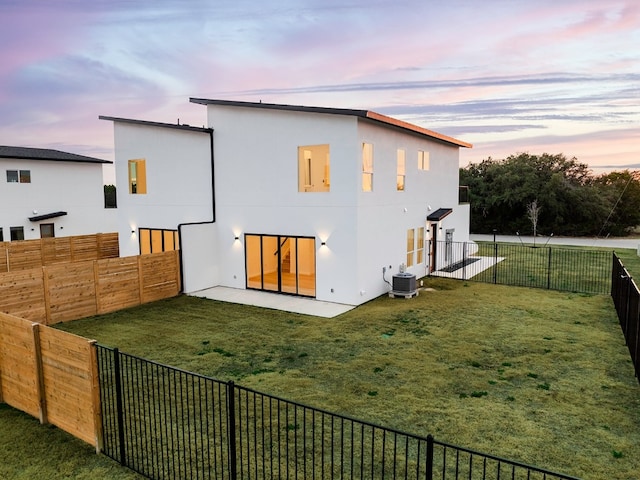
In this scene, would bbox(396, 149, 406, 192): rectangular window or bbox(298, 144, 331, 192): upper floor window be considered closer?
bbox(298, 144, 331, 192): upper floor window

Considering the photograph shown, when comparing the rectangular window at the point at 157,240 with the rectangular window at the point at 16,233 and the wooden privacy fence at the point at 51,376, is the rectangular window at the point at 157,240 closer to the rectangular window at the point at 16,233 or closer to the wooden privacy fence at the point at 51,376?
the wooden privacy fence at the point at 51,376

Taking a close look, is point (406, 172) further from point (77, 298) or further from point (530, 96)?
point (530, 96)

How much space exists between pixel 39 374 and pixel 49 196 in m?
23.1

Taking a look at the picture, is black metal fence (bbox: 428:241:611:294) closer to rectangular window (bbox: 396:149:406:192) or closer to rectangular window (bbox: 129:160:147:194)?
rectangular window (bbox: 396:149:406:192)

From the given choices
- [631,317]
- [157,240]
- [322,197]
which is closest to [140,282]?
[157,240]

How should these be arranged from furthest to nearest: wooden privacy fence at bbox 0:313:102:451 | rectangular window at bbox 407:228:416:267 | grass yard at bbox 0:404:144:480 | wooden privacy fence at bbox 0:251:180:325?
rectangular window at bbox 407:228:416:267 < wooden privacy fence at bbox 0:251:180:325 < wooden privacy fence at bbox 0:313:102:451 < grass yard at bbox 0:404:144:480

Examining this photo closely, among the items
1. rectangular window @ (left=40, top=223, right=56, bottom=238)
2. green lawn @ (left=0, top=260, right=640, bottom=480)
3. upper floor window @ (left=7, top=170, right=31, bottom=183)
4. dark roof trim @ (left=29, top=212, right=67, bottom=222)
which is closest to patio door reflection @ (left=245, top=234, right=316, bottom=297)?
green lawn @ (left=0, top=260, right=640, bottom=480)

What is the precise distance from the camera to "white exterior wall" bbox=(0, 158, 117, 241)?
23.8 meters

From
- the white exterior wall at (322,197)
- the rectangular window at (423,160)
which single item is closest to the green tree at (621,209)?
the rectangular window at (423,160)

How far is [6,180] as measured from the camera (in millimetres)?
23766

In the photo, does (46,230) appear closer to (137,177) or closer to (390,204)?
(137,177)

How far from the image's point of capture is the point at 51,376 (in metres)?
6.04

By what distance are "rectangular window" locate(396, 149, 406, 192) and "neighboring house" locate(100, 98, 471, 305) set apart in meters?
0.04

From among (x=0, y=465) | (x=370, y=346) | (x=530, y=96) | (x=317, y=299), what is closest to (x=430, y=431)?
(x=370, y=346)
